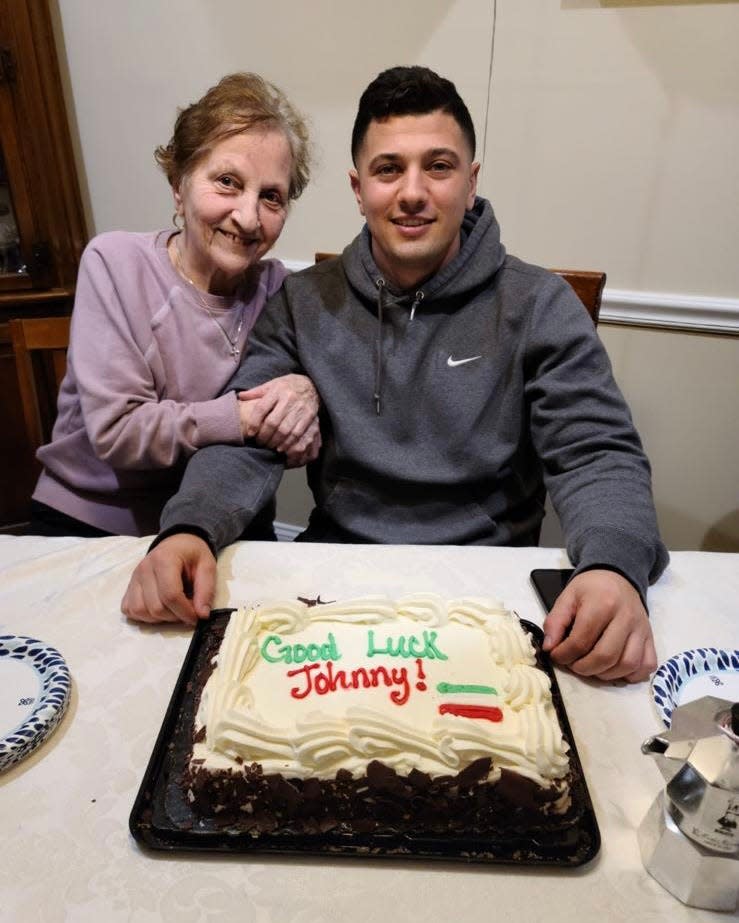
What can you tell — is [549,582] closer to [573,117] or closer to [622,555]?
[622,555]

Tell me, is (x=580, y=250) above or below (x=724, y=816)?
above

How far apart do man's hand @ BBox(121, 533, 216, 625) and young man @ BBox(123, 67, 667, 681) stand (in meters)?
0.09

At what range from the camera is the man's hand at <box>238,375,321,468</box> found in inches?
53.3

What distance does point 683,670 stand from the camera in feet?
2.82

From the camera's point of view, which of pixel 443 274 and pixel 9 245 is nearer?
pixel 443 274


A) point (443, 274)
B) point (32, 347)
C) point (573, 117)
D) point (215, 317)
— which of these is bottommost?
point (32, 347)

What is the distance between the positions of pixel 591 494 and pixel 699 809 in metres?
0.66

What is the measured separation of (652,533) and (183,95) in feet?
7.38

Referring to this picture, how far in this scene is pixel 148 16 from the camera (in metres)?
2.28

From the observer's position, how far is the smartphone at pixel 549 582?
100cm

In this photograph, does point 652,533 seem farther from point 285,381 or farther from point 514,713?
point 285,381

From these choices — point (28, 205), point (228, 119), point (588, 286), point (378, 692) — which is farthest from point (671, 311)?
point (28, 205)

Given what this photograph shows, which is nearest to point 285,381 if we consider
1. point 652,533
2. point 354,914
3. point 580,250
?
point 652,533

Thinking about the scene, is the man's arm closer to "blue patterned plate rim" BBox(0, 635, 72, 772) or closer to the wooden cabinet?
"blue patterned plate rim" BBox(0, 635, 72, 772)
